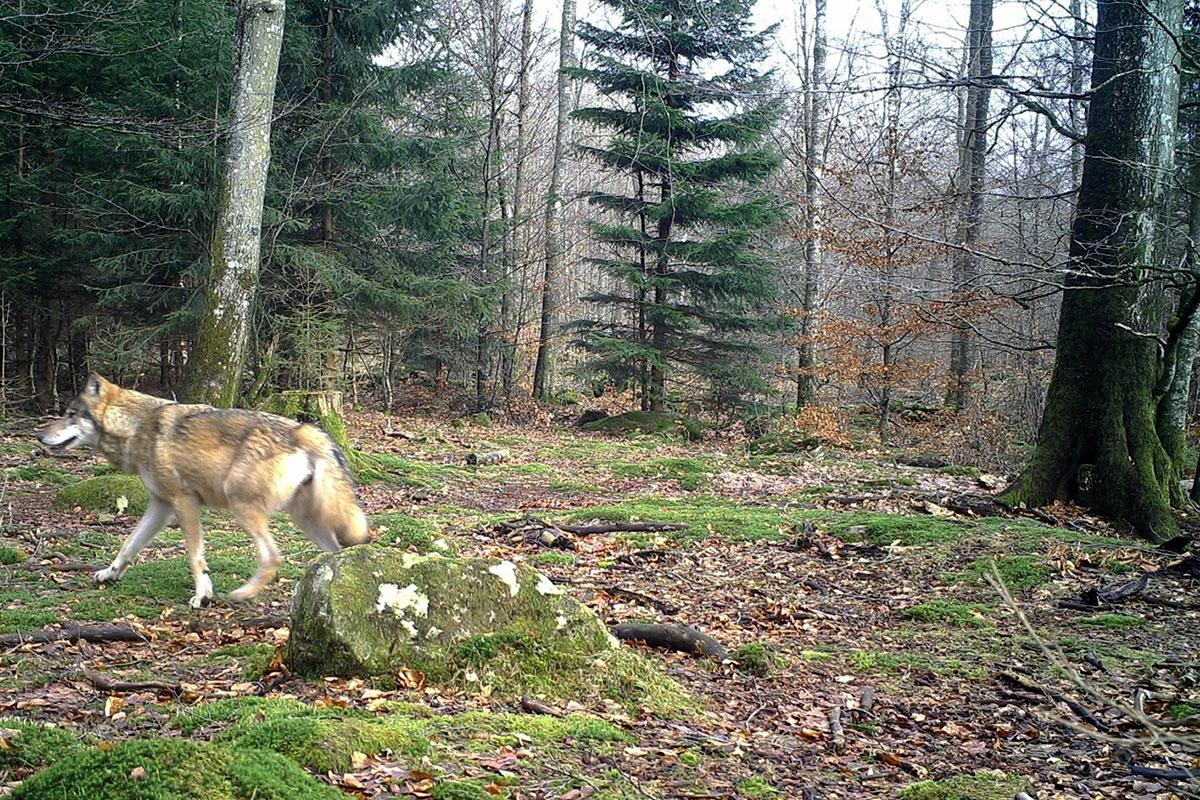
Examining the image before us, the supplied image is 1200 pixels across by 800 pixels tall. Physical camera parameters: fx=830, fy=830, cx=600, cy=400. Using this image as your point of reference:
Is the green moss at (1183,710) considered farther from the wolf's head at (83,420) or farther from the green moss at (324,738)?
the wolf's head at (83,420)

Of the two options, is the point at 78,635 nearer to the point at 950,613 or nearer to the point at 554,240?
the point at 950,613

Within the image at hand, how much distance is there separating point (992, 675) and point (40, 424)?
16416mm

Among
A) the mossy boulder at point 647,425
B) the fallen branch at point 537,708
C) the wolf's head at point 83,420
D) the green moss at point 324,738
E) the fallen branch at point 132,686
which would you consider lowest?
the fallen branch at point 537,708

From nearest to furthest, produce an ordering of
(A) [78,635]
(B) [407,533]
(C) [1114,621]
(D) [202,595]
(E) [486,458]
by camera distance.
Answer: (A) [78,635] → (D) [202,595] → (C) [1114,621] → (B) [407,533] → (E) [486,458]

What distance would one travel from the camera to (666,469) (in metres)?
16.1

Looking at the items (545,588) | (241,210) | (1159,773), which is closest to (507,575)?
(545,588)

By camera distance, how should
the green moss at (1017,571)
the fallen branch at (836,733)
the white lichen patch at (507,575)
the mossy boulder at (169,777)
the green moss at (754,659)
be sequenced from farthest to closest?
the green moss at (1017,571)
the green moss at (754,659)
the white lichen patch at (507,575)
the fallen branch at (836,733)
the mossy boulder at (169,777)

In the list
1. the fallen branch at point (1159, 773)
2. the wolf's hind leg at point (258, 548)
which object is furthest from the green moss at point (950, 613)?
the wolf's hind leg at point (258, 548)

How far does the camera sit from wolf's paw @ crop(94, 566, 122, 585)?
667cm

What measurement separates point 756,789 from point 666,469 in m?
12.2

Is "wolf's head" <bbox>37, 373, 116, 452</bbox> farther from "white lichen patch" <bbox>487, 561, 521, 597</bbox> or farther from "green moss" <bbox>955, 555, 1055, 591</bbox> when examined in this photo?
"green moss" <bbox>955, 555, 1055, 591</bbox>

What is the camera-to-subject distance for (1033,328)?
19.3 metres

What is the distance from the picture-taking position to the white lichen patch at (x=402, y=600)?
15.7 feet

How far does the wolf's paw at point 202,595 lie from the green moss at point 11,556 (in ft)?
6.45
